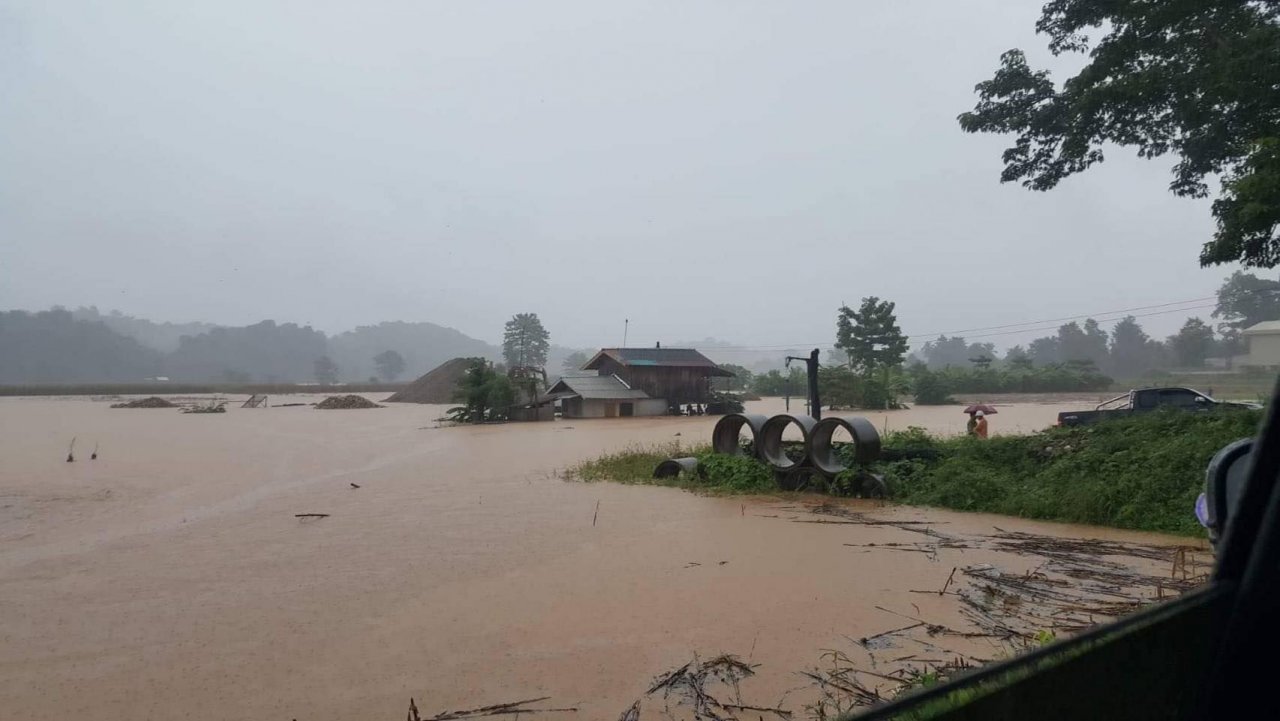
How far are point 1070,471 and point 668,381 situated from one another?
27513 millimetres

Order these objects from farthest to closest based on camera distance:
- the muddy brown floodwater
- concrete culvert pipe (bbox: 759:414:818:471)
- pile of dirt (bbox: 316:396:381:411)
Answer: pile of dirt (bbox: 316:396:381:411) < concrete culvert pipe (bbox: 759:414:818:471) < the muddy brown floodwater

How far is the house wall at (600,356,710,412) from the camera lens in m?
36.8

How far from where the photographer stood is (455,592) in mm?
6562

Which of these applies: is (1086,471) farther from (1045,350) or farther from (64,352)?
(64,352)

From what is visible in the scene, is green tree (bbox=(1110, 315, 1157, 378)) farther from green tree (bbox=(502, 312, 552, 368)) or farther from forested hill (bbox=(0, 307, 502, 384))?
forested hill (bbox=(0, 307, 502, 384))

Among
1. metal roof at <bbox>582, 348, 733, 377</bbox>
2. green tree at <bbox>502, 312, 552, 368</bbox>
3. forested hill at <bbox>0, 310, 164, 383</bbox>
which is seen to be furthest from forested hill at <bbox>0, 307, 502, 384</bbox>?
metal roof at <bbox>582, 348, 733, 377</bbox>

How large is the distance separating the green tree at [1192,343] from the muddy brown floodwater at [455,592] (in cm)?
3747

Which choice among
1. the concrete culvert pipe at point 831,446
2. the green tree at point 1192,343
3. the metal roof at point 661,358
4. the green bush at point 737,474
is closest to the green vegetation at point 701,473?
the green bush at point 737,474

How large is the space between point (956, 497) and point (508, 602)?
6674 mm

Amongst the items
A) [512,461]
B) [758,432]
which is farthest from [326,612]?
[512,461]

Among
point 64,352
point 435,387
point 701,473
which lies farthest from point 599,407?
point 64,352

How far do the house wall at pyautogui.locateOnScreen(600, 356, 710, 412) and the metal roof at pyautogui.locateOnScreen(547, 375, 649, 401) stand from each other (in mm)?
514

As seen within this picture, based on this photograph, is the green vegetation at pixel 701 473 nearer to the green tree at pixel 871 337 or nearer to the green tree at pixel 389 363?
the green tree at pixel 871 337

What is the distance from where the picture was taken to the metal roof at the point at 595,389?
35312 mm
